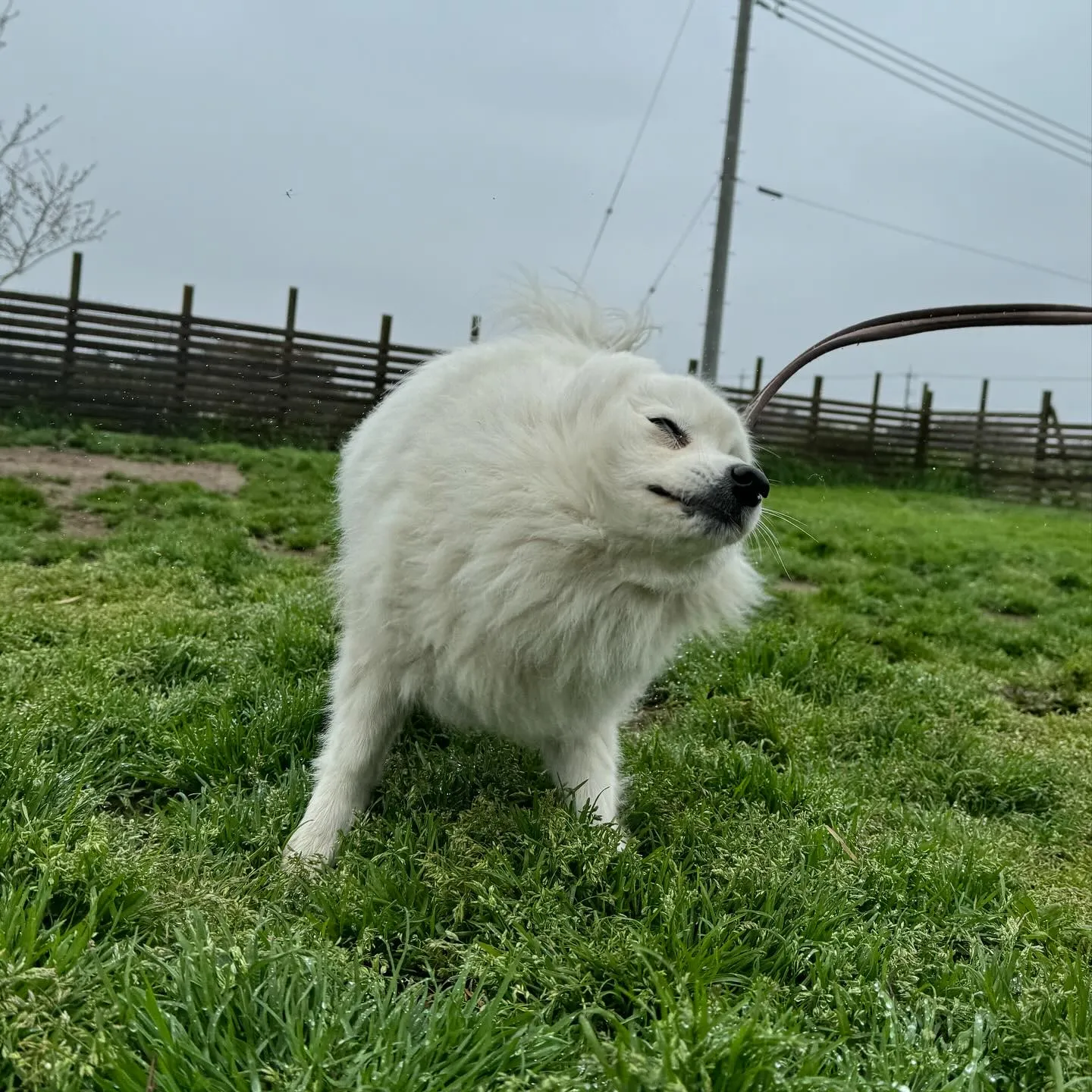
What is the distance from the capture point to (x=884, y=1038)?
146cm

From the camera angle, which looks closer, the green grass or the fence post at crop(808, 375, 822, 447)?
the green grass

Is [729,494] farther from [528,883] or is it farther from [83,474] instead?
[83,474]

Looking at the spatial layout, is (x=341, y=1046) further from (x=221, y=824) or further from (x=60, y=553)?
(x=60, y=553)

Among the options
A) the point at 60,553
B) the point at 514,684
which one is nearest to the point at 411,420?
the point at 514,684

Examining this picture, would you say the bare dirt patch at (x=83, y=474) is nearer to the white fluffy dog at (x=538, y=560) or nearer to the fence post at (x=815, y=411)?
the white fluffy dog at (x=538, y=560)

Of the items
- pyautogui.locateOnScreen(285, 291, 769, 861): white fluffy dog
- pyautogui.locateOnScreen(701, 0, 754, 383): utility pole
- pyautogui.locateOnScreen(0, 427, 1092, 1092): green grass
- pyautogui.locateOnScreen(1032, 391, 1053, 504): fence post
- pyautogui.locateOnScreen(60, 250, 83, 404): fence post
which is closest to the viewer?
pyautogui.locateOnScreen(0, 427, 1092, 1092): green grass

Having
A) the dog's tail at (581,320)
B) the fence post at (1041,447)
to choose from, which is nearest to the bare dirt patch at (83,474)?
the dog's tail at (581,320)

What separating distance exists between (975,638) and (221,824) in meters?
4.43

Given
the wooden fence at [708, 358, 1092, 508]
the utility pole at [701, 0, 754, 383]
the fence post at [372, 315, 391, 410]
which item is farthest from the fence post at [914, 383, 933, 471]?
the fence post at [372, 315, 391, 410]

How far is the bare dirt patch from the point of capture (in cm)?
591

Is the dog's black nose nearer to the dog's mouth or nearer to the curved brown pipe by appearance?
the dog's mouth

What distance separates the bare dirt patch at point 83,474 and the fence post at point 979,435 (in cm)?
821

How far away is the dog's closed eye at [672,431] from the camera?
74.9 inches

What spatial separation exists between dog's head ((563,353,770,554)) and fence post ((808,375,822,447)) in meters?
9.67
